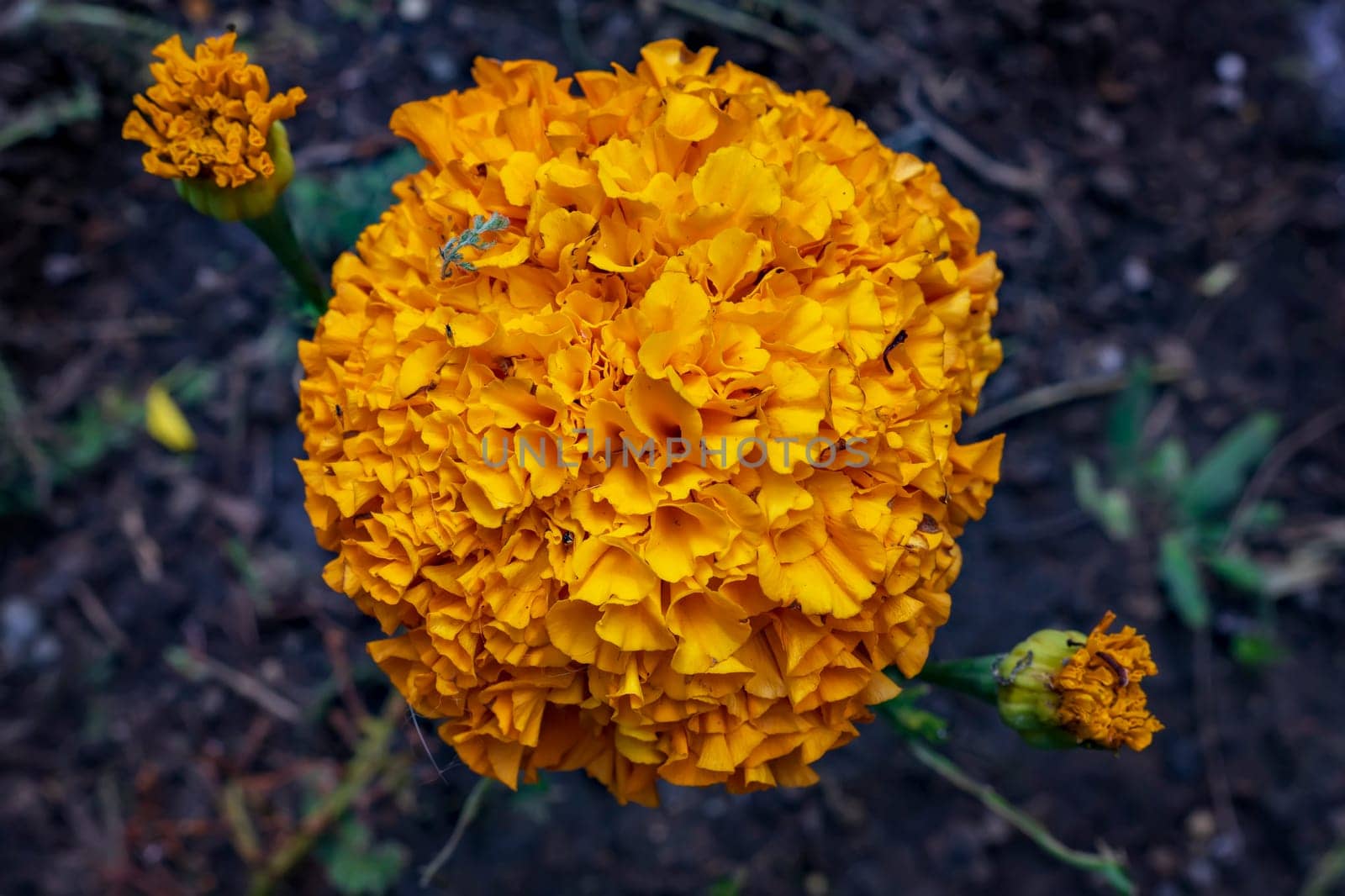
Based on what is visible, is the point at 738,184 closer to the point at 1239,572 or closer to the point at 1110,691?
the point at 1110,691

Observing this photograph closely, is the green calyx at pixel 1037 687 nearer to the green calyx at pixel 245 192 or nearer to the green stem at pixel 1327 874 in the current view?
the green calyx at pixel 245 192

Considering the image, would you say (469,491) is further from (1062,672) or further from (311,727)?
(311,727)

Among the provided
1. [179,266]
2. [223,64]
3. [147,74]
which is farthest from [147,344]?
[223,64]

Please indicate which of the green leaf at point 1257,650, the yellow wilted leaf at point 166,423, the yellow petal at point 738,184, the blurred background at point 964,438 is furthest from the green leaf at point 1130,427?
the yellow wilted leaf at point 166,423

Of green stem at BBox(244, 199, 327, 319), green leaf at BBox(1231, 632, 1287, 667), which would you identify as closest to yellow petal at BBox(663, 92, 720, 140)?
green stem at BBox(244, 199, 327, 319)

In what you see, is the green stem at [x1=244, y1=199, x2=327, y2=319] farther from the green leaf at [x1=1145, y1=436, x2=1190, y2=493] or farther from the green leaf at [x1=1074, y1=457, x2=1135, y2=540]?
the green leaf at [x1=1145, y1=436, x2=1190, y2=493]

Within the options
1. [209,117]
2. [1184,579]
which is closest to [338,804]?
[209,117]
